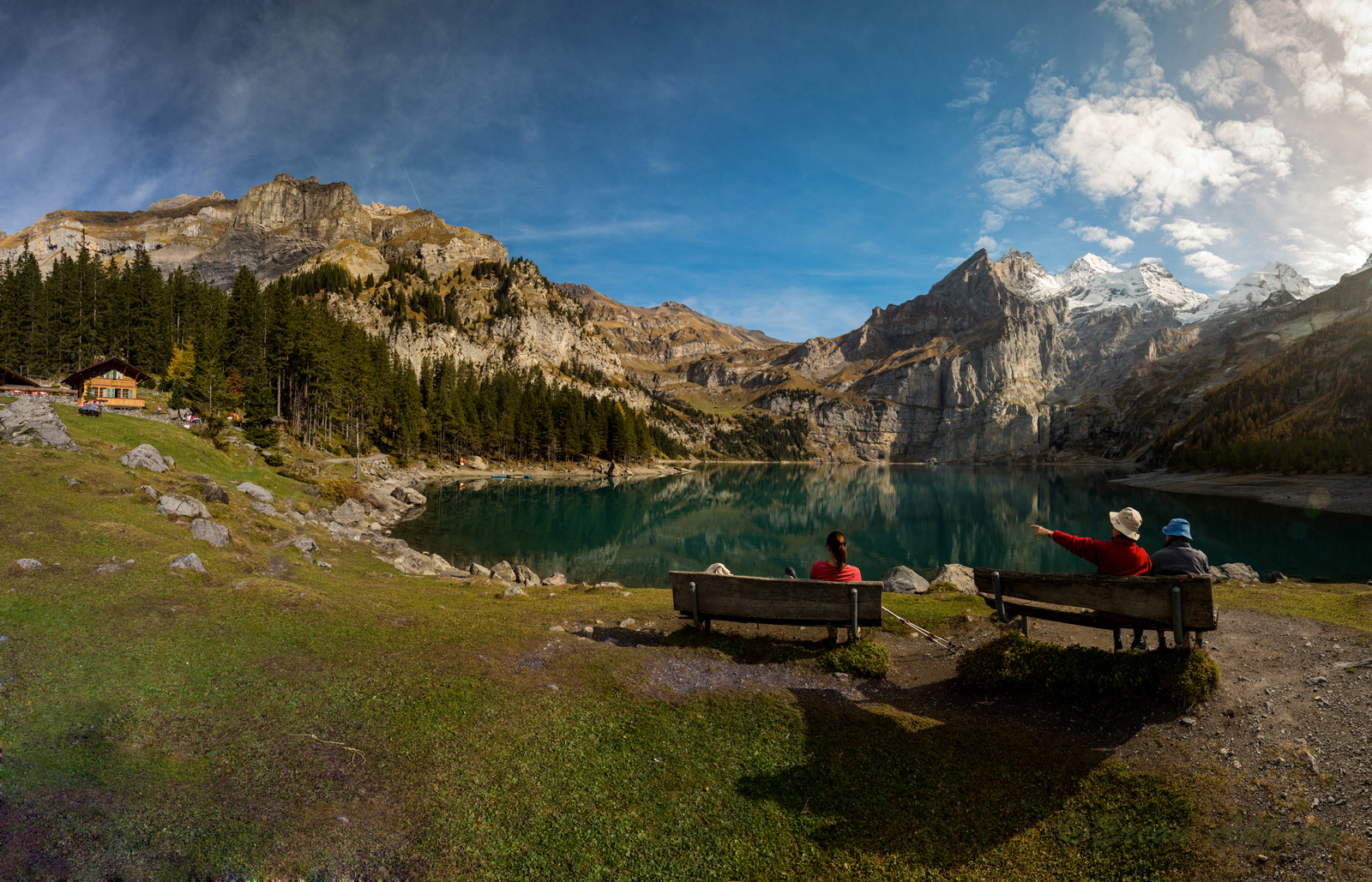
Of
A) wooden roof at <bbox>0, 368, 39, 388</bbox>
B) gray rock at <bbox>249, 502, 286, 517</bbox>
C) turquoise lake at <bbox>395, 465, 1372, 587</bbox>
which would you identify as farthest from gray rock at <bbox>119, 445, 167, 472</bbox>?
wooden roof at <bbox>0, 368, 39, 388</bbox>

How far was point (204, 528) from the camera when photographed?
16188 millimetres

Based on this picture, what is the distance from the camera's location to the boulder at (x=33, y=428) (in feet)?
64.4

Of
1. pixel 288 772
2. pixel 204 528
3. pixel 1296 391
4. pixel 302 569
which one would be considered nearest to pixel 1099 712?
pixel 288 772

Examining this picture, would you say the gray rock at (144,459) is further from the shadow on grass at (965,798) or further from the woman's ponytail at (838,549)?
the shadow on grass at (965,798)

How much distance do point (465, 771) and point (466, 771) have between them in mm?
23

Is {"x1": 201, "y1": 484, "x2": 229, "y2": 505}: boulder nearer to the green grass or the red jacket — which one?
the green grass

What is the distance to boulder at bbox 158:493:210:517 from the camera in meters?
17.0

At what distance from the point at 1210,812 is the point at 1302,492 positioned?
107 metres

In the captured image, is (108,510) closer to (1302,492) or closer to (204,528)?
(204,528)

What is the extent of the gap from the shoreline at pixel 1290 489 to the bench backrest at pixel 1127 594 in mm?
87870

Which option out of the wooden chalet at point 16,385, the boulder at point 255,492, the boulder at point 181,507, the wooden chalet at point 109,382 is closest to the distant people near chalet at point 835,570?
the boulder at point 181,507

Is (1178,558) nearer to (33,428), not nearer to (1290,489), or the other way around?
(33,428)

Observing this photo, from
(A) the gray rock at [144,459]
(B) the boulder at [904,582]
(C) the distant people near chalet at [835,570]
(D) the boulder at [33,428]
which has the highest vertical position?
(D) the boulder at [33,428]

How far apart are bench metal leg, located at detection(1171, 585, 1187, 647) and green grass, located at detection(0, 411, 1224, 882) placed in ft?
7.43
